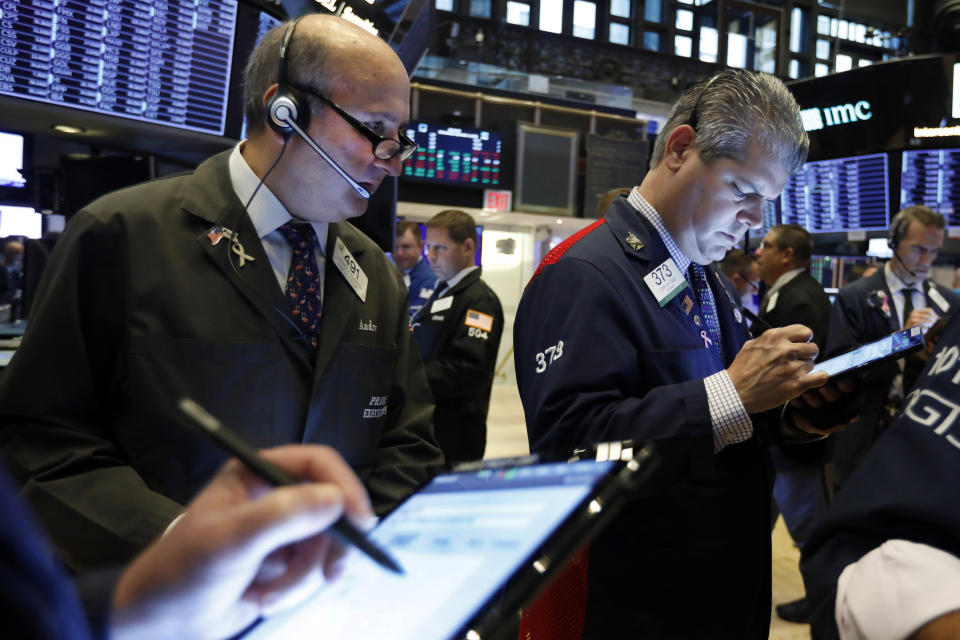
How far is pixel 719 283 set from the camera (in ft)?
5.43

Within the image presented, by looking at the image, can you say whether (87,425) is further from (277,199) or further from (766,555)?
(766,555)

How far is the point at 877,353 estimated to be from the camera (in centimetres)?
133

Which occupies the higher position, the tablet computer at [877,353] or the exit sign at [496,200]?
the exit sign at [496,200]

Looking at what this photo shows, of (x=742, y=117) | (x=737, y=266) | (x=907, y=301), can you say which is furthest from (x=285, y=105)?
(x=737, y=266)

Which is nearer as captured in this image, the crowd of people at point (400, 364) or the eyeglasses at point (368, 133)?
the crowd of people at point (400, 364)

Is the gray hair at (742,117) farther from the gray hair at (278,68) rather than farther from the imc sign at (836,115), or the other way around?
the imc sign at (836,115)

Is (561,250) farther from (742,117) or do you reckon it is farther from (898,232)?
(898,232)

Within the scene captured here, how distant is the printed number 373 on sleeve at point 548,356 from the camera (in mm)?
1300

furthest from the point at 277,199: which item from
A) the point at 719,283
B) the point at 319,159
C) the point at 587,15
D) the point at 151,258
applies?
the point at 587,15

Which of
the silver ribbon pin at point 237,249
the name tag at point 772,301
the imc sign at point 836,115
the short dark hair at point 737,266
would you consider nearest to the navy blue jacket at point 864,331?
the name tag at point 772,301

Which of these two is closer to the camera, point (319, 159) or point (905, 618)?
point (905, 618)

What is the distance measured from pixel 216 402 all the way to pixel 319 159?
18.2 inches

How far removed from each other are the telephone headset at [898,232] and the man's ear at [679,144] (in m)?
2.69

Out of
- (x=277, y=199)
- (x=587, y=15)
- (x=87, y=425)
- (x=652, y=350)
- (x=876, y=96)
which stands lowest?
(x=87, y=425)
